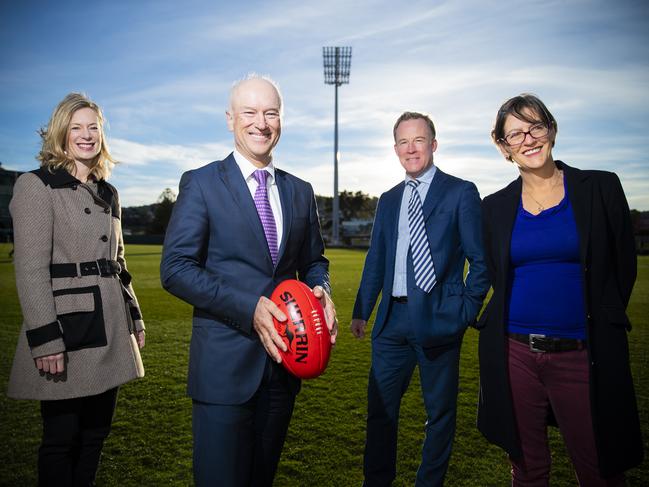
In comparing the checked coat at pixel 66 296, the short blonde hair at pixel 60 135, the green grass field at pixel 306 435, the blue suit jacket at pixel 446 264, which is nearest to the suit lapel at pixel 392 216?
the blue suit jacket at pixel 446 264

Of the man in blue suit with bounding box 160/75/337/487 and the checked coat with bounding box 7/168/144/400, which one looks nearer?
the man in blue suit with bounding box 160/75/337/487

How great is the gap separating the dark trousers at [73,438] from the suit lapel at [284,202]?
58.7 inches

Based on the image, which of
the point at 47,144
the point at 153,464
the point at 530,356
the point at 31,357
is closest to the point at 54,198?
the point at 47,144

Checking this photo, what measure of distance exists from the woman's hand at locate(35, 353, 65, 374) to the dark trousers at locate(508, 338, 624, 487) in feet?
7.76

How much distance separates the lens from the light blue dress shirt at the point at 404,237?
2.97m

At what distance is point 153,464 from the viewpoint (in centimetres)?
334

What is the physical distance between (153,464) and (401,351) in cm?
204

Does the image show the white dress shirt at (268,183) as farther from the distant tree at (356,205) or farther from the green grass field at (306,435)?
the distant tree at (356,205)

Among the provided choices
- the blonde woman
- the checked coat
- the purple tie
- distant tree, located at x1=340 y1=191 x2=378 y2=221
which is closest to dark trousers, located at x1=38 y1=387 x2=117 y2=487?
the blonde woman

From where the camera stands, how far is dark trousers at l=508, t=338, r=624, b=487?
7.33ft

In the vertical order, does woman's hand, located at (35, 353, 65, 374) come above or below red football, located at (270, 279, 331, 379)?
below

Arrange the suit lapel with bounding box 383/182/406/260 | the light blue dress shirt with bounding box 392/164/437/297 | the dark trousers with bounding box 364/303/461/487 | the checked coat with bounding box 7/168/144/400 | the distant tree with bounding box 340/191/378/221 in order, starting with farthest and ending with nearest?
1. the distant tree with bounding box 340/191/378/221
2. the suit lapel with bounding box 383/182/406/260
3. the light blue dress shirt with bounding box 392/164/437/297
4. the dark trousers with bounding box 364/303/461/487
5. the checked coat with bounding box 7/168/144/400

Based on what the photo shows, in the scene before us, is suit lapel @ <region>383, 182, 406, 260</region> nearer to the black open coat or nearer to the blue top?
the black open coat

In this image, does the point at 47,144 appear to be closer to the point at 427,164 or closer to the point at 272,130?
the point at 272,130
